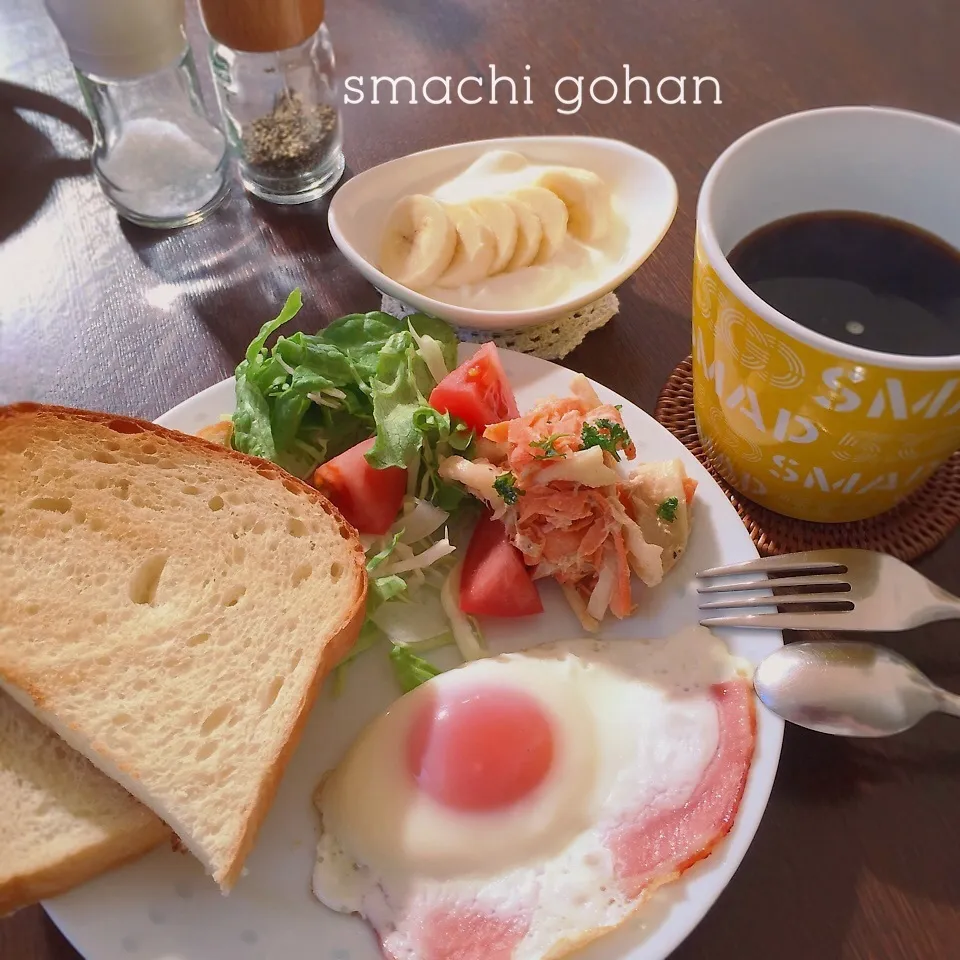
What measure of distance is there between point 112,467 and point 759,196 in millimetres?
1238

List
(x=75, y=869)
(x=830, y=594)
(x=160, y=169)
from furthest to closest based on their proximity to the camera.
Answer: (x=160, y=169), (x=830, y=594), (x=75, y=869)

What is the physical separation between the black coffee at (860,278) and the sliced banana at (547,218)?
21.0 inches

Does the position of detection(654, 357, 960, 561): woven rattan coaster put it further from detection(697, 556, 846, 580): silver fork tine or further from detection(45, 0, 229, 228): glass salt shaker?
detection(45, 0, 229, 228): glass salt shaker

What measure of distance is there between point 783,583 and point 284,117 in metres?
1.64

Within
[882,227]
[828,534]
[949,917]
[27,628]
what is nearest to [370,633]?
[27,628]

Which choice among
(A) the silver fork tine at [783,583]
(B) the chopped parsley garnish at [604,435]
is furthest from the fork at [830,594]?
(B) the chopped parsley garnish at [604,435]

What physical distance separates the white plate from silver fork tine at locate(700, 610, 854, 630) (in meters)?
0.02

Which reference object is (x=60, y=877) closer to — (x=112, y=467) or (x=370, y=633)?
(x=370, y=633)

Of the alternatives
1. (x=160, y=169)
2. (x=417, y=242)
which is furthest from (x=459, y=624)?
(x=160, y=169)

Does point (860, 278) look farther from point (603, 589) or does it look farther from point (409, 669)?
point (409, 669)

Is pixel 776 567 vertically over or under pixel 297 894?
over

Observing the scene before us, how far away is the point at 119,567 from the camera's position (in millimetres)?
1502

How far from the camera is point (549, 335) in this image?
6.21 feet

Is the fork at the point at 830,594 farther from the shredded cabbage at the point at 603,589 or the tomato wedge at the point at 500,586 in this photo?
the tomato wedge at the point at 500,586
